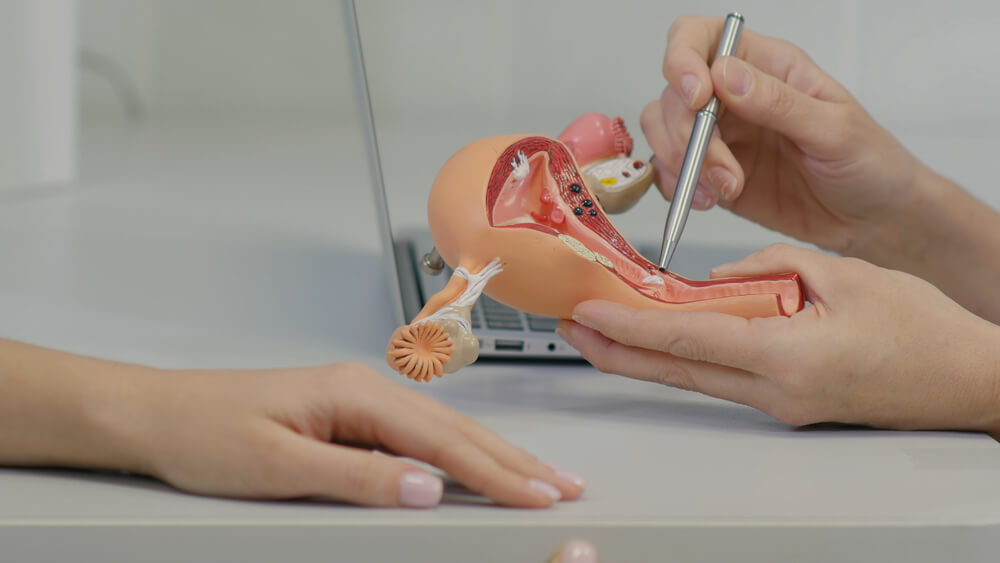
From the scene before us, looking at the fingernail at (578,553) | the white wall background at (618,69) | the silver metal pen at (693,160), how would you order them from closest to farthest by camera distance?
the fingernail at (578,553) < the silver metal pen at (693,160) < the white wall background at (618,69)

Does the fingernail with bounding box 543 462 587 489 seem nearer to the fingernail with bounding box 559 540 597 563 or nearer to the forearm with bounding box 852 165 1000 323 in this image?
the fingernail with bounding box 559 540 597 563

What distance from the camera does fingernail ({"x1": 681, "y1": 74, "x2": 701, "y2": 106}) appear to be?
62cm

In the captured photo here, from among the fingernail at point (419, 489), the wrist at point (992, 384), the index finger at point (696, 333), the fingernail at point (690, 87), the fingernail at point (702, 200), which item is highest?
the fingernail at point (690, 87)

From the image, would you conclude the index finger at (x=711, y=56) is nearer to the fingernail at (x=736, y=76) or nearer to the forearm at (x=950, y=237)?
the fingernail at (x=736, y=76)

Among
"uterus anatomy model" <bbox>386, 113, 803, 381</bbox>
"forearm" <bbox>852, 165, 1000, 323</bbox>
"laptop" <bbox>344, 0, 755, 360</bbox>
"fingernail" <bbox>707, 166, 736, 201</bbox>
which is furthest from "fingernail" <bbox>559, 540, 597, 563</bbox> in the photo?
"forearm" <bbox>852, 165, 1000, 323</bbox>

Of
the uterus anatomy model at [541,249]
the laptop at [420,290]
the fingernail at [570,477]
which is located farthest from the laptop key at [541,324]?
the fingernail at [570,477]

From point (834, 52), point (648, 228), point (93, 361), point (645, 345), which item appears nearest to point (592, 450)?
point (645, 345)

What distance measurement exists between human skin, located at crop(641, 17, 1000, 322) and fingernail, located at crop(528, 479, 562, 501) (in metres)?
0.33

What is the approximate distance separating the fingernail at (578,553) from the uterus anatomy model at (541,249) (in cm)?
14

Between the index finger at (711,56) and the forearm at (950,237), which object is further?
the forearm at (950,237)

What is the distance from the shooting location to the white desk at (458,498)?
13.5 inches

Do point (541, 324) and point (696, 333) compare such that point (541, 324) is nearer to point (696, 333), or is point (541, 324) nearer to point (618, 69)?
point (696, 333)

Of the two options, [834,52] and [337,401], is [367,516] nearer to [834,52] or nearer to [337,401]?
[337,401]

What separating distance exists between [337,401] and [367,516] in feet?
0.15
